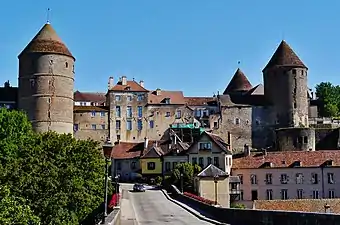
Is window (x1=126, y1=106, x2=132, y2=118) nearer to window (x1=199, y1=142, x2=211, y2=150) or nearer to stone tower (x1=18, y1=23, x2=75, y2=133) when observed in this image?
stone tower (x1=18, y1=23, x2=75, y2=133)

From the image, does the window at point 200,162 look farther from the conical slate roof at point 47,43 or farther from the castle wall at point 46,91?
the conical slate roof at point 47,43

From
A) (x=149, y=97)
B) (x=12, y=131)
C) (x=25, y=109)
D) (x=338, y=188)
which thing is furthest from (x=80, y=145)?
(x=149, y=97)

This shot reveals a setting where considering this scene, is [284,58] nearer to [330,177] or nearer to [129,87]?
[129,87]

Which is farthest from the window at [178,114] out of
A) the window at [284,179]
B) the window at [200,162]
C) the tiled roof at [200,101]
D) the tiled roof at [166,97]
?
Result: the window at [284,179]

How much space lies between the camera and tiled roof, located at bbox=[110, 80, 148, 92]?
300ft

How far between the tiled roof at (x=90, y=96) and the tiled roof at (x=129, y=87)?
13.5 meters

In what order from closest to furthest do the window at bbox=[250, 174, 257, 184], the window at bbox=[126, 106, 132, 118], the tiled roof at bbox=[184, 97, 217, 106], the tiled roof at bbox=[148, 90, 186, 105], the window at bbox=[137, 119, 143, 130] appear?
the window at bbox=[250, 174, 257, 184] → the window at bbox=[126, 106, 132, 118] → the window at bbox=[137, 119, 143, 130] → the tiled roof at bbox=[148, 90, 186, 105] → the tiled roof at bbox=[184, 97, 217, 106]

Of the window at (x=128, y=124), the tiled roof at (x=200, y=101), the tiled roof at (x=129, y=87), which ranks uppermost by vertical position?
the tiled roof at (x=129, y=87)

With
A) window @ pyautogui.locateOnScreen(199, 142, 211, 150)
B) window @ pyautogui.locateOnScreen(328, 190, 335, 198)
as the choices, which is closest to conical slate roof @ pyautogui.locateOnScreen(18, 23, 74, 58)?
window @ pyautogui.locateOnScreen(199, 142, 211, 150)

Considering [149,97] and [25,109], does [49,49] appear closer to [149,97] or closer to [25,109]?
[25,109]

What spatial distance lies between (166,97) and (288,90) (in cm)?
1922

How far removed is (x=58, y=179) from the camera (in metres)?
38.2

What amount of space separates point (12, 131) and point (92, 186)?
77.5 ft

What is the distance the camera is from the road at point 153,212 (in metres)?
28.4
